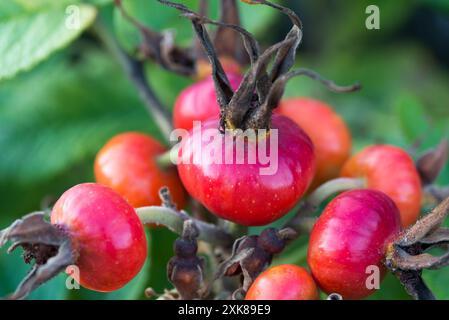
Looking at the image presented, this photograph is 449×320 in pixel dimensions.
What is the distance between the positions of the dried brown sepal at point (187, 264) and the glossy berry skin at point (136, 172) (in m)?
0.24

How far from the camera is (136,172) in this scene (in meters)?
1.65

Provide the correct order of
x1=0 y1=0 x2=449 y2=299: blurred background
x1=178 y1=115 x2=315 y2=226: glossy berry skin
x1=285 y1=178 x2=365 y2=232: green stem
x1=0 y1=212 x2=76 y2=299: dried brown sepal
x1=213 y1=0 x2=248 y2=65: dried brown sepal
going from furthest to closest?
x1=0 y1=0 x2=449 y2=299: blurred background
x1=213 y1=0 x2=248 y2=65: dried brown sepal
x1=285 y1=178 x2=365 y2=232: green stem
x1=178 y1=115 x2=315 y2=226: glossy berry skin
x1=0 y1=212 x2=76 y2=299: dried brown sepal

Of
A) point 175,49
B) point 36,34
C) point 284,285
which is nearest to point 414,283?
point 284,285

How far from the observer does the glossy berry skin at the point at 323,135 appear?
174 centimetres

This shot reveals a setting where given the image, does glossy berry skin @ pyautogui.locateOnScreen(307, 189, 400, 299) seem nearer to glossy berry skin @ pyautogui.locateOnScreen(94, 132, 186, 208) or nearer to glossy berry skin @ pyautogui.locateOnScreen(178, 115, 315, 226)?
glossy berry skin @ pyautogui.locateOnScreen(178, 115, 315, 226)

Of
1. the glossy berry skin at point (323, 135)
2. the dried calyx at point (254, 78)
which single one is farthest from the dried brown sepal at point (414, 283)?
the glossy berry skin at point (323, 135)

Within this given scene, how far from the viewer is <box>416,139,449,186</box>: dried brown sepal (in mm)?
1720

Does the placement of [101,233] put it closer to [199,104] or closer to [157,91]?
[199,104]

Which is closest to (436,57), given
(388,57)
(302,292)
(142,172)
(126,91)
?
(388,57)

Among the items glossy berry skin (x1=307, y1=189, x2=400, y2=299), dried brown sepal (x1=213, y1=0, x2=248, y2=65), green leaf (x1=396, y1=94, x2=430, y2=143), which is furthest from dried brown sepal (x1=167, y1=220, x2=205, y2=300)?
green leaf (x1=396, y1=94, x2=430, y2=143)

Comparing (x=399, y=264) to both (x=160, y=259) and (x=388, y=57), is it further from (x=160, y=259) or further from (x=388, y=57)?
(x=388, y=57)

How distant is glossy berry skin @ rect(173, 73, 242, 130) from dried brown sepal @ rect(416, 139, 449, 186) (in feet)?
1.58

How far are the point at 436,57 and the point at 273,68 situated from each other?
2146mm

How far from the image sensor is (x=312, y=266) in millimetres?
1351
